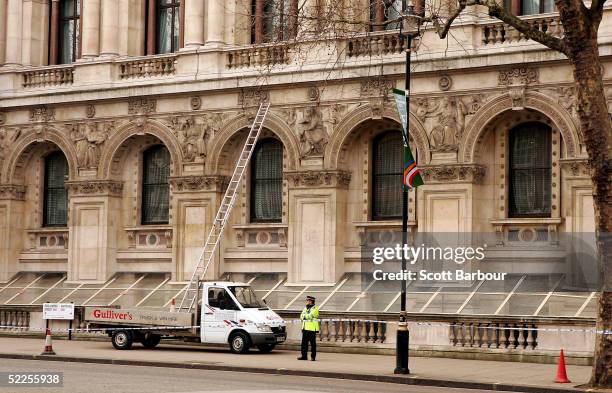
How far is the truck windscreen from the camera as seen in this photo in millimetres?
37625

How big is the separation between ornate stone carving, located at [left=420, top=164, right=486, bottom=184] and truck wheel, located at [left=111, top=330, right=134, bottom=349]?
32.2ft

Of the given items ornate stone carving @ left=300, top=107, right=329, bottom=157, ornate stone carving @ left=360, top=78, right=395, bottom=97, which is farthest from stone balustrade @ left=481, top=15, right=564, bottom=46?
ornate stone carving @ left=300, top=107, right=329, bottom=157

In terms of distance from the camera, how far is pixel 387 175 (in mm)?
42000

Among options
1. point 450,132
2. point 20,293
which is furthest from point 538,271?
point 20,293

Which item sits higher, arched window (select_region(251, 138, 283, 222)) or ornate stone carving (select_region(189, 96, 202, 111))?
ornate stone carving (select_region(189, 96, 202, 111))

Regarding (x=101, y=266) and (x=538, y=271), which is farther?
(x=101, y=266)

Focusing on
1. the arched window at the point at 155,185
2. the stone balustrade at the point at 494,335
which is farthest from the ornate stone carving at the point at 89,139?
the stone balustrade at the point at 494,335

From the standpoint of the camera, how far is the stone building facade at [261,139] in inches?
1527

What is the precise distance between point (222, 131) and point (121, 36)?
248 inches

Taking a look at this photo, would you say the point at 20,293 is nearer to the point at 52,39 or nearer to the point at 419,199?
the point at 52,39

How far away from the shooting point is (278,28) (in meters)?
33.9

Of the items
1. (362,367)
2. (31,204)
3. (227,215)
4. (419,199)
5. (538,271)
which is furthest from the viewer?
(31,204)

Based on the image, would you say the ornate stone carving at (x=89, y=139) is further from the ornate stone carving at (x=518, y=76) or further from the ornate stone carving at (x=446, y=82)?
the ornate stone carving at (x=518, y=76)

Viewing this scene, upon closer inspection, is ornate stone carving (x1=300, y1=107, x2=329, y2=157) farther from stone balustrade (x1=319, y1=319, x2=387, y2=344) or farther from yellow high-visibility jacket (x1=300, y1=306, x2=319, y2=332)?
yellow high-visibility jacket (x1=300, y1=306, x2=319, y2=332)
